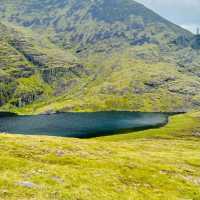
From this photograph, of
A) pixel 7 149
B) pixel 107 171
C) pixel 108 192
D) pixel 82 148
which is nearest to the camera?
pixel 108 192

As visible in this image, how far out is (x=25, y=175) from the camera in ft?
147

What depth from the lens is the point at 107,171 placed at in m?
53.9

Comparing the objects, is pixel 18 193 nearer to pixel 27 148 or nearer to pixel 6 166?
pixel 6 166

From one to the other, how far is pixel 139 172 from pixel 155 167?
Answer: 666 cm

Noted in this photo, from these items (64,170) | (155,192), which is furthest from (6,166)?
(155,192)

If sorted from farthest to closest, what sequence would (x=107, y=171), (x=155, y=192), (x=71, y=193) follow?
(x=107, y=171)
(x=155, y=192)
(x=71, y=193)

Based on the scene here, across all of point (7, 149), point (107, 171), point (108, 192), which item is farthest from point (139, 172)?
point (7, 149)

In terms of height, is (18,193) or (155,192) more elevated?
(18,193)

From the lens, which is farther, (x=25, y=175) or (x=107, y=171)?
(x=107, y=171)

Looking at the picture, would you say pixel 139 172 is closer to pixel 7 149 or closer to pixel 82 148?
pixel 82 148

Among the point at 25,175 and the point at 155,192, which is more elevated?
the point at 25,175

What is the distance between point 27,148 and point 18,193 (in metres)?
23.1

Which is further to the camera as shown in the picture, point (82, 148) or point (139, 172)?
point (82, 148)

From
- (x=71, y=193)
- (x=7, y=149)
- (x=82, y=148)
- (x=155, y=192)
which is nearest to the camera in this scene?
(x=71, y=193)
